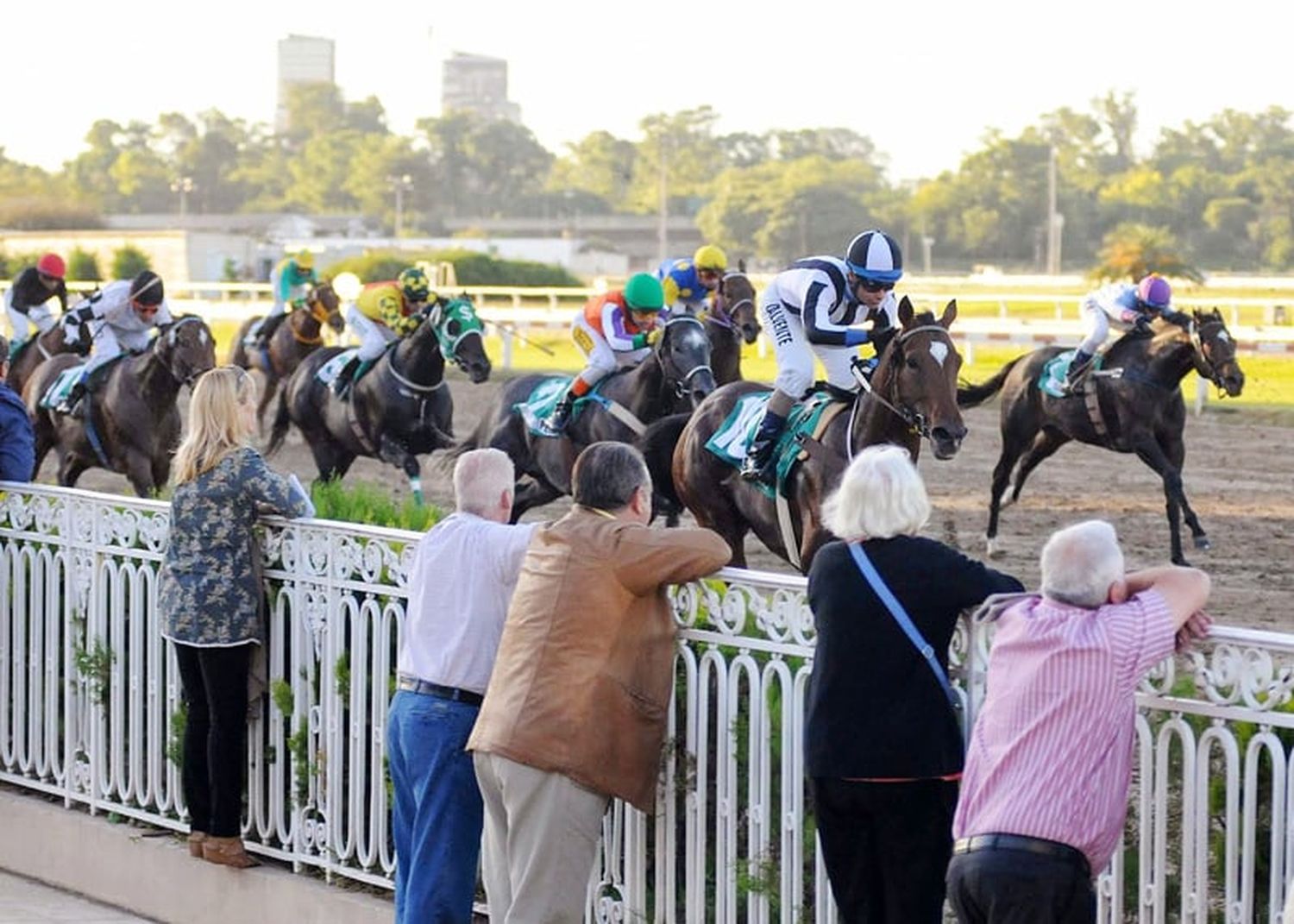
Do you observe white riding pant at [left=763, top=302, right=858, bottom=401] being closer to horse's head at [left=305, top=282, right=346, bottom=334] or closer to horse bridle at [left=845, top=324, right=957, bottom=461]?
horse bridle at [left=845, top=324, right=957, bottom=461]

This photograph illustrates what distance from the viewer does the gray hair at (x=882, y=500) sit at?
15.4ft

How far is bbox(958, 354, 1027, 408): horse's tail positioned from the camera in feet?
45.8

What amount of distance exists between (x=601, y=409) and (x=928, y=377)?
172 inches

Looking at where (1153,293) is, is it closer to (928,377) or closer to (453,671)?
(928,377)

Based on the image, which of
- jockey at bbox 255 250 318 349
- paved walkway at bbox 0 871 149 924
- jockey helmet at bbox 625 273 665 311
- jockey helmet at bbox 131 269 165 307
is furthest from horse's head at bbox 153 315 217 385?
jockey at bbox 255 250 318 349

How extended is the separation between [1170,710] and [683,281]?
11021 mm

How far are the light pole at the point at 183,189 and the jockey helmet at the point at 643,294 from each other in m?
121

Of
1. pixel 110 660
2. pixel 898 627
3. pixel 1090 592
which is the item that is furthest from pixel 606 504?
pixel 110 660

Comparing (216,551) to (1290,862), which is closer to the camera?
(1290,862)

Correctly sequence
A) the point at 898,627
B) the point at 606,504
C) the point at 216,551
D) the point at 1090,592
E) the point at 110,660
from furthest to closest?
1. the point at 110,660
2. the point at 216,551
3. the point at 606,504
4. the point at 898,627
5. the point at 1090,592

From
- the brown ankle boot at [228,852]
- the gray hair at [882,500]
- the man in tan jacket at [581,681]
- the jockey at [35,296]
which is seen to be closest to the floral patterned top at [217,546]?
the brown ankle boot at [228,852]

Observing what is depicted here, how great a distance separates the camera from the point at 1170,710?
15.0 feet

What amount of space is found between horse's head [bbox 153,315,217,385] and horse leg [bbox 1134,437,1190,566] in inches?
226

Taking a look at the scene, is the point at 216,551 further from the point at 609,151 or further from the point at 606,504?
the point at 609,151
